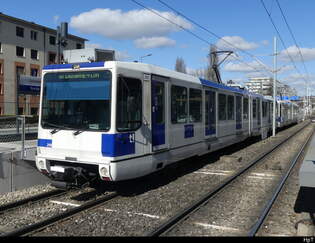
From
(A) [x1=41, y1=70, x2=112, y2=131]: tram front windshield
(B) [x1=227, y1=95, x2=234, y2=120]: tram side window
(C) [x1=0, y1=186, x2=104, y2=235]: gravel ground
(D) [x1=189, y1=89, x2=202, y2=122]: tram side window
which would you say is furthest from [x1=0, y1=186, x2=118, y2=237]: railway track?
(B) [x1=227, y1=95, x2=234, y2=120]: tram side window

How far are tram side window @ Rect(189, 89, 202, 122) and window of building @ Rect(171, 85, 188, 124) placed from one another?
0.39m

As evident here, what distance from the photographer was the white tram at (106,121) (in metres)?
6.92

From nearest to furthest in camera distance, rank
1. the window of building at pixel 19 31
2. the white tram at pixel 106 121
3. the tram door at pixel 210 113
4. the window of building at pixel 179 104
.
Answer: the white tram at pixel 106 121
the window of building at pixel 179 104
the tram door at pixel 210 113
the window of building at pixel 19 31

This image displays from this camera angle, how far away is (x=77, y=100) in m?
7.25

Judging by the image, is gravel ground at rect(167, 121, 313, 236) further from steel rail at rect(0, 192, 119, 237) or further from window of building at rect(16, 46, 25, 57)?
window of building at rect(16, 46, 25, 57)

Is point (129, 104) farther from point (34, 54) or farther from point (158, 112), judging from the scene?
A: point (34, 54)

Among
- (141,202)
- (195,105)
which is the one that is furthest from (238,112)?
(141,202)

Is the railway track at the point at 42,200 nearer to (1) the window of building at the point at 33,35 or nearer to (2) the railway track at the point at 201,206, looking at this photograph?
(2) the railway track at the point at 201,206

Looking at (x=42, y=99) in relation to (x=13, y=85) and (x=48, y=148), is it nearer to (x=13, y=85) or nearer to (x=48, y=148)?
(x=48, y=148)

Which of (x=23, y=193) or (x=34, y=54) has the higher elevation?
(x=34, y=54)

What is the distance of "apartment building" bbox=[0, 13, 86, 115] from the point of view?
48.2 m

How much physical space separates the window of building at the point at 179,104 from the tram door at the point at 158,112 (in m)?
0.47

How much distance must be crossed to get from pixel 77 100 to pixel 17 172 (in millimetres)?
2378

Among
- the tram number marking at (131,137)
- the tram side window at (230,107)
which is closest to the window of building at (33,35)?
the tram side window at (230,107)
